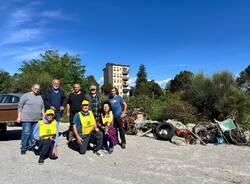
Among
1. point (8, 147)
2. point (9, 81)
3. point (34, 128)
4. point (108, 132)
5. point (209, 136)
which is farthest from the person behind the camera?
point (9, 81)

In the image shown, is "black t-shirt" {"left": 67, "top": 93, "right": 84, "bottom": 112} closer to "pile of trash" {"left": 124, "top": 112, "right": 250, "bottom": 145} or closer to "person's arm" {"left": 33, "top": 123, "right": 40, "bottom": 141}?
"person's arm" {"left": 33, "top": 123, "right": 40, "bottom": 141}

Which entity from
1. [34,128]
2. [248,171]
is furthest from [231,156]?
[34,128]

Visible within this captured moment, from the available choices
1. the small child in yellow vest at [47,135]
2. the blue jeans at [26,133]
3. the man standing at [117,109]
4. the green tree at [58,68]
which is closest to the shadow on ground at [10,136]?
the blue jeans at [26,133]

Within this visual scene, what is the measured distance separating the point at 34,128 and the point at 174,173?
3.66 metres

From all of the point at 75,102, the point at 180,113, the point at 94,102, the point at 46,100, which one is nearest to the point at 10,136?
the point at 46,100

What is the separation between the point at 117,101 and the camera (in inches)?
340

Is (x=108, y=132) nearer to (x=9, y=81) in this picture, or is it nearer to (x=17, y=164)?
(x=17, y=164)

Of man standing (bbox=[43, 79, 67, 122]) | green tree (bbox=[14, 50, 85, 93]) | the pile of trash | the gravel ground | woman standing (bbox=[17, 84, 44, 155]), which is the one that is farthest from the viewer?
green tree (bbox=[14, 50, 85, 93])

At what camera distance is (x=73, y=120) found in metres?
7.80

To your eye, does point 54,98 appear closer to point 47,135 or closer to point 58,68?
point 47,135

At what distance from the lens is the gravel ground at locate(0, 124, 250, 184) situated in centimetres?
562

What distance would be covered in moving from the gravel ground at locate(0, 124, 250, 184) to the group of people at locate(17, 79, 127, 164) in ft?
1.01

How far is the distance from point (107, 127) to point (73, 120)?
987 mm

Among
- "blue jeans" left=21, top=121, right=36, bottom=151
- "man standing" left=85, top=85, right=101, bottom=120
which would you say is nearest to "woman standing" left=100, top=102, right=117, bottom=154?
"man standing" left=85, top=85, right=101, bottom=120
